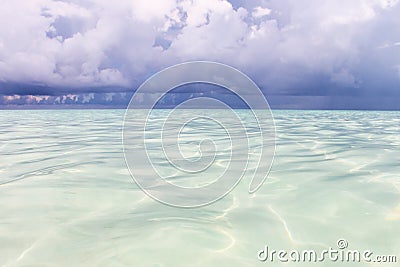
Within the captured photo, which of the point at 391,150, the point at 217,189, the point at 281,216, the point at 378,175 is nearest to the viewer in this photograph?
the point at 281,216

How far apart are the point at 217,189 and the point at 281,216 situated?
1596 mm

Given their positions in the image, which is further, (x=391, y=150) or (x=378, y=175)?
(x=391, y=150)

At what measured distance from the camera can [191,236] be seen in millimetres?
3598

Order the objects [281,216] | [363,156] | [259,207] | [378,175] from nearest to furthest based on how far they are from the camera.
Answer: [281,216] < [259,207] < [378,175] < [363,156]

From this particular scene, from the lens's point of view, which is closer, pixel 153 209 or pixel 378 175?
pixel 153 209


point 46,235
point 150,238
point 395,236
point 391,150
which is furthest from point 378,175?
point 46,235

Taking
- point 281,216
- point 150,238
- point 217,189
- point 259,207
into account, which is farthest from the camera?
point 217,189

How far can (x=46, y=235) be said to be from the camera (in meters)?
3.60

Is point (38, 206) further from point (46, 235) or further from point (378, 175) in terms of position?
point (378, 175)

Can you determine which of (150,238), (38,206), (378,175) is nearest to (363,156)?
(378,175)

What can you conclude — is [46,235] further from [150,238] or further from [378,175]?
[378,175]

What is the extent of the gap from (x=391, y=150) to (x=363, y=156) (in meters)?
1.72

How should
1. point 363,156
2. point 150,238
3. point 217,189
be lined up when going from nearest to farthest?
point 150,238
point 217,189
point 363,156

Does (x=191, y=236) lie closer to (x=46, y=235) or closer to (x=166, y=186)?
(x=46, y=235)
